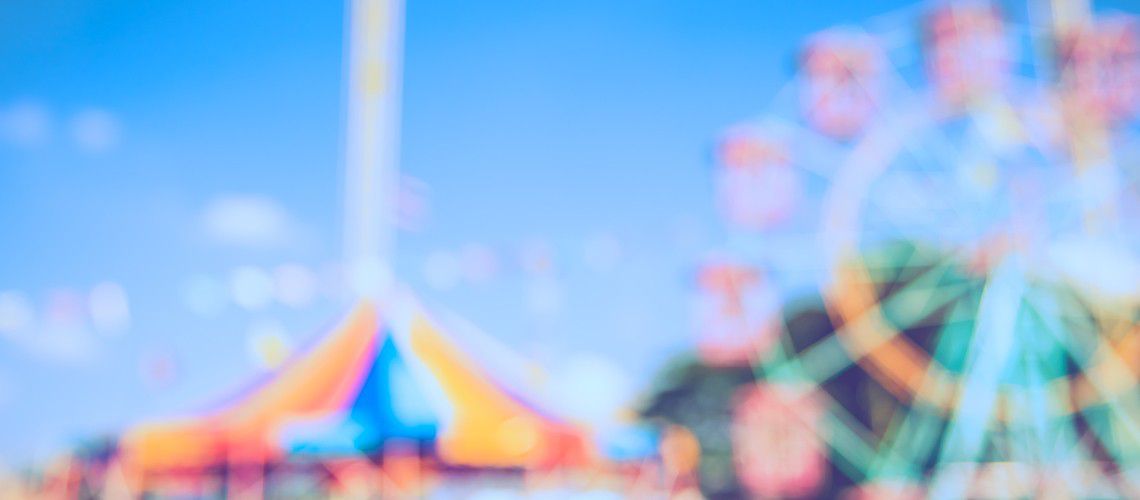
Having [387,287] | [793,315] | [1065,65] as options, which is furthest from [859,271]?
[793,315]

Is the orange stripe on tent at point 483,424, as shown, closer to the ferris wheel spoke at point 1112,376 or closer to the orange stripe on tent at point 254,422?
the orange stripe on tent at point 254,422

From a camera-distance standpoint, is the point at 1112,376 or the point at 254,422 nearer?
the point at 254,422

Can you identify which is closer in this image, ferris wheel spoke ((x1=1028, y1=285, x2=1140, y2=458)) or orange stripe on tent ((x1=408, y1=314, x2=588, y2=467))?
orange stripe on tent ((x1=408, y1=314, x2=588, y2=467))

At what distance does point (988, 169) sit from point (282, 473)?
3501 mm

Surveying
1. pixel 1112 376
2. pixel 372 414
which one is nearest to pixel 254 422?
pixel 372 414

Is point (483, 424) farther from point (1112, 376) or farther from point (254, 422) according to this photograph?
point (1112, 376)

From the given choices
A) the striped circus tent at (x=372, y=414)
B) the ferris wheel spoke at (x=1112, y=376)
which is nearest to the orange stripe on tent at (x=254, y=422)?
the striped circus tent at (x=372, y=414)

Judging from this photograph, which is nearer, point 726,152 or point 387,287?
point 387,287

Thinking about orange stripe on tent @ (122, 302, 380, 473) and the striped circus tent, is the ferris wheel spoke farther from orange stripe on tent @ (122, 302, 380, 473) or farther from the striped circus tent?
orange stripe on tent @ (122, 302, 380, 473)

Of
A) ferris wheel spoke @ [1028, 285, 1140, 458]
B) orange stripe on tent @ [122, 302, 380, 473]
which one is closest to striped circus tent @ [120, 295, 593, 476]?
orange stripe on tent @ [122, 302, 380, 473]

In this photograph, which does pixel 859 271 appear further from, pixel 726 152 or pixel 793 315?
pixel 793 315

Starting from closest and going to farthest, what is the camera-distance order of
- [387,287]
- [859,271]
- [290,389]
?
[290,389] < [387,287] < [859,271]

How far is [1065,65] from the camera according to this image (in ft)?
17.3

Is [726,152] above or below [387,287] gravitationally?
above
